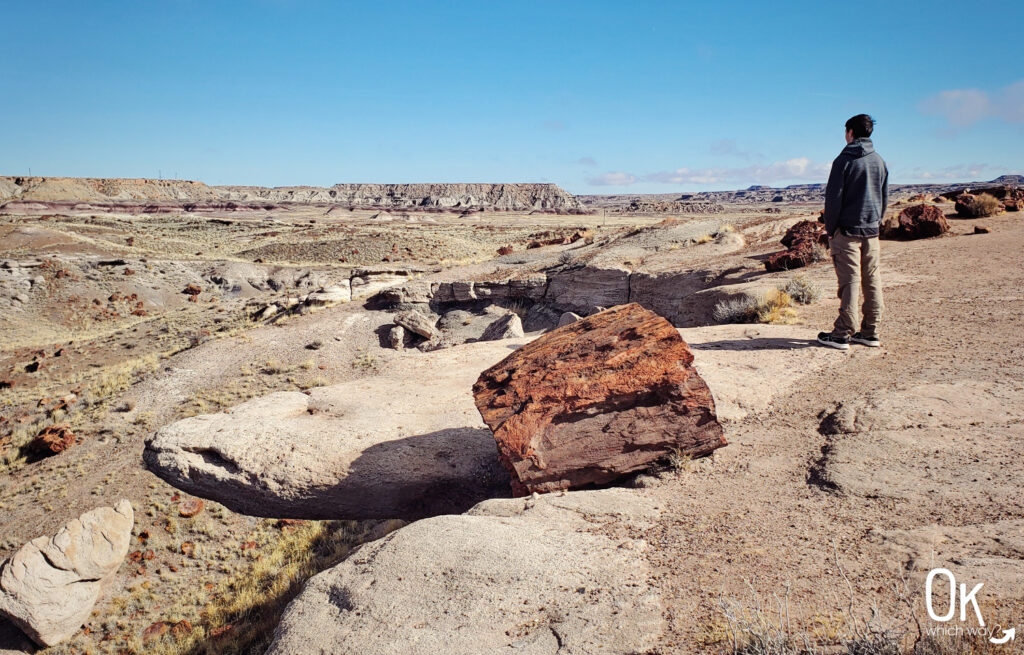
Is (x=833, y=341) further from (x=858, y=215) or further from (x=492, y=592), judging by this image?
(x=492, y=592)

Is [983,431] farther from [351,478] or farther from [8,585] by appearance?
[8,585]

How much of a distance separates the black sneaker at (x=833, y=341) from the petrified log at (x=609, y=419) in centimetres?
278

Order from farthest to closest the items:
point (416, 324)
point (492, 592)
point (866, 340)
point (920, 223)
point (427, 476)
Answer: point (416, 324), point (920, 223), point (866, 340), point (427, 476), point (492, 592)

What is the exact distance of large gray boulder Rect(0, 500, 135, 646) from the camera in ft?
22.1

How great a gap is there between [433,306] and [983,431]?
49.6 ft

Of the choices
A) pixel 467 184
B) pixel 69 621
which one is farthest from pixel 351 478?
pixel 467 184

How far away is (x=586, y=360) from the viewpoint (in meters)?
4.97

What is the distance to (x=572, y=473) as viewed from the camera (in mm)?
4781

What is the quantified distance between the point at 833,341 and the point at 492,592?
5.32 meters

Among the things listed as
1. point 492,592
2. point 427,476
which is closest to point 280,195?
point 427,476

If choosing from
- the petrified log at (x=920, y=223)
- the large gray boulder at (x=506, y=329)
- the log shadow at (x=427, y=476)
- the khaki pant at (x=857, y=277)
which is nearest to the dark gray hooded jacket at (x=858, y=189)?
the khaki pant at (x=857, y=277)

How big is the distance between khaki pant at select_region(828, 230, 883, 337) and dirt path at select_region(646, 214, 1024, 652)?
365 mm

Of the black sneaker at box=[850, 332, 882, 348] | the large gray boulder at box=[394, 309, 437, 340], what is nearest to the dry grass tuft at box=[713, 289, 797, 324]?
the black sneaker at box=[850, 332, 882, 348]

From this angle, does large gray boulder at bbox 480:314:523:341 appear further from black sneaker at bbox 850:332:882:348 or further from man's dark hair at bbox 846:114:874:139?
man's dark hair at bbox 846:114:874:139
